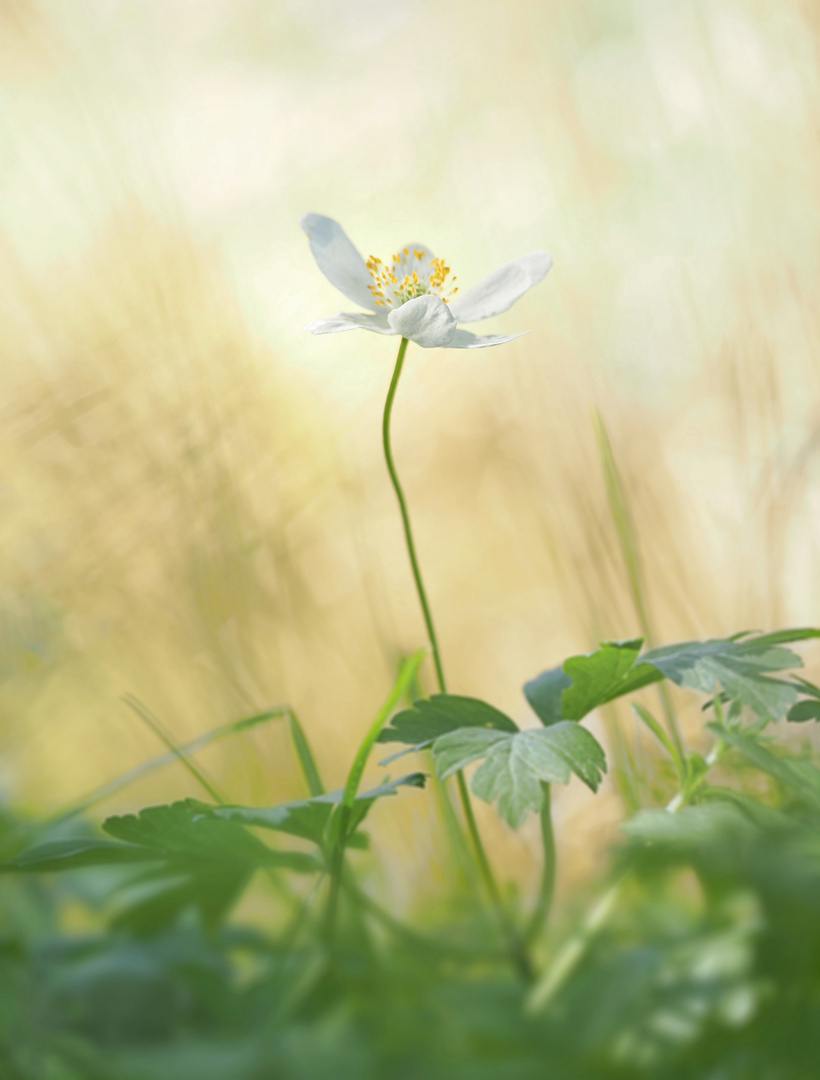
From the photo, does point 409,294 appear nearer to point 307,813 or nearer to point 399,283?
point 399,283

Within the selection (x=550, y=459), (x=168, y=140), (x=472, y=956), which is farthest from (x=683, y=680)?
(x=168, y=140)

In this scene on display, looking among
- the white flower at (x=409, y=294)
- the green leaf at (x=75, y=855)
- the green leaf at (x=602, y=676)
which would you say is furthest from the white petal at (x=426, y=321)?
the green leaf at (x=75, y=855)

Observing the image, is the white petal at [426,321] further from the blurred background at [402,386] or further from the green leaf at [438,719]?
the blurred background at [402,386]

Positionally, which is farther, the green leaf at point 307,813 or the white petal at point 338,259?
the white petal at point 338,259

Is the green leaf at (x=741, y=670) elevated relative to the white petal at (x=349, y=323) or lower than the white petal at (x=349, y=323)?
lower

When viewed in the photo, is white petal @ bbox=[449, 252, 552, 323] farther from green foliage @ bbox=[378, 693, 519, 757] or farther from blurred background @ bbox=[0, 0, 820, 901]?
blurred background @ bbox=[0, 0, 820, 901]

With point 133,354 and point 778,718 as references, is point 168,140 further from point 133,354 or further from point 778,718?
point 778,718

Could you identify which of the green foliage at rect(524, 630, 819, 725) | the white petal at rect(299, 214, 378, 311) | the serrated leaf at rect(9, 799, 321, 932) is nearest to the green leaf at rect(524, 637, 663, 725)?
the green foliage at rect(524, 630, 819, 725)
